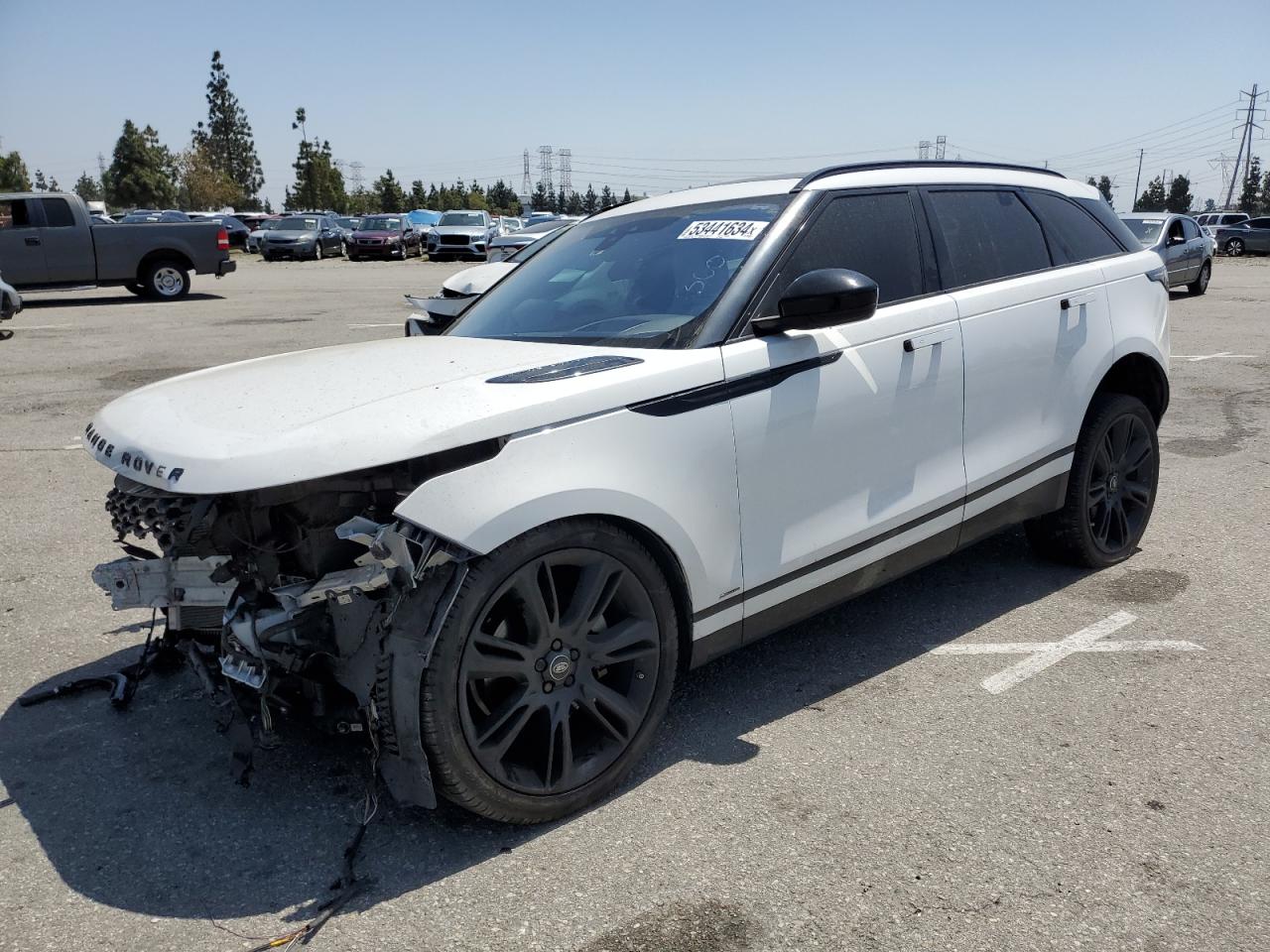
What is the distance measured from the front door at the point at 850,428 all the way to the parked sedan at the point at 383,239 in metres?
36.0

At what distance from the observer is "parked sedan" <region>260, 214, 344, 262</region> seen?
37500 mm

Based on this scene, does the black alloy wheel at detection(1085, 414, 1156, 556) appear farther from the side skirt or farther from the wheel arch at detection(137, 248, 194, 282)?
the wheel arch at detection(137, 248, 194, 282)

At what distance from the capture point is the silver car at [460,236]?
1375 inches

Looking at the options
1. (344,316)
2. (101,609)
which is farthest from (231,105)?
(101,609)

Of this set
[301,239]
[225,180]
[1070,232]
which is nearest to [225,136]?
[225,180]

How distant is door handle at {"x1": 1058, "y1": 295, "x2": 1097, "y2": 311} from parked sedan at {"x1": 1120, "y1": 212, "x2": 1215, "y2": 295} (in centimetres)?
1411

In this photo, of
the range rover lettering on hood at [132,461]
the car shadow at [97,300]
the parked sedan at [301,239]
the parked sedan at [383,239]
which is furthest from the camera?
the parked sedan at [383,239]

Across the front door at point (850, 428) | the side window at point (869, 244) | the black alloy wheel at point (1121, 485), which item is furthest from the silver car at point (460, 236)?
the front door at point (850, 428)

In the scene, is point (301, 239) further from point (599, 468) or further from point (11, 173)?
point (11, 173)

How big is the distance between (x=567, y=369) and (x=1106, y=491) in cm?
301

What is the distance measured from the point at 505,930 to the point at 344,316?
1554cm

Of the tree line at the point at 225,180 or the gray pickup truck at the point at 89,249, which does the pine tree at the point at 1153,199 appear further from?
the gray pickup truck at the point at 89,249

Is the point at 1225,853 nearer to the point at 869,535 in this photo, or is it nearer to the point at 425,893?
the point at 869,535

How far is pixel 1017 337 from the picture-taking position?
4168 mm
